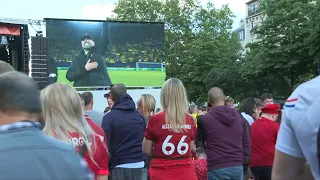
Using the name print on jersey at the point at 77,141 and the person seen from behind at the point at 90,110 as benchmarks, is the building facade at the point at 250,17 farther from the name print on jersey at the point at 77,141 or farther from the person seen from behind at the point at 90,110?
the name print on jersey at the point at 77,141

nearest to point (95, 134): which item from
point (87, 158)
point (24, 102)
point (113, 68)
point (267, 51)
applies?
point (87, 158)

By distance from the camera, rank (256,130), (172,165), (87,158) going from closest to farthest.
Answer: (87,158) < (172,165) < (256,130)

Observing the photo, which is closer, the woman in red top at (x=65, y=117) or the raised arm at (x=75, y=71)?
the woman in red top at (x=65, y=117)

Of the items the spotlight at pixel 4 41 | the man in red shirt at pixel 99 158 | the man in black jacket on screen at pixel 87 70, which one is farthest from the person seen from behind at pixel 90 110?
the man in black jacket on screen at pixel 87 70

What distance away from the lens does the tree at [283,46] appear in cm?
3170

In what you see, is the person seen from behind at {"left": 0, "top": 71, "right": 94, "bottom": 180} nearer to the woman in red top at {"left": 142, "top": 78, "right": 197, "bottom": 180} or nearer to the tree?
the woman in red top at {"left": 142, "top": 78, "right": 197, "bottom": 180}

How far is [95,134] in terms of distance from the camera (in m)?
3.64

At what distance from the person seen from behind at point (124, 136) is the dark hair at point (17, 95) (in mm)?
3266

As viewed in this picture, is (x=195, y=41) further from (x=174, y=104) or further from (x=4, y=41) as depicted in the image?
(x=174, y=104)

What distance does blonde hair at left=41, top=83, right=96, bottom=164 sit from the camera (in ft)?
10.8

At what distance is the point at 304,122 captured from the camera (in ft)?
5.74

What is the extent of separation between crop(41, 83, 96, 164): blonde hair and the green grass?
60.2ft

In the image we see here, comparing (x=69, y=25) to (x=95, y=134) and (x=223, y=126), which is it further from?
(x=95, y=134)

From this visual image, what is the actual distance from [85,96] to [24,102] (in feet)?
12.4
